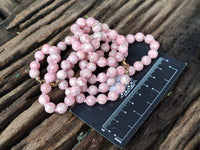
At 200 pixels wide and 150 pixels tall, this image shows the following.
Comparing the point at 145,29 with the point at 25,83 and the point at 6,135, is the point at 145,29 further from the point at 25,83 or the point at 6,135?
the point at 6,135

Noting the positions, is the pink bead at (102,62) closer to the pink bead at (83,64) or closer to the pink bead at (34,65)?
the pink bead at (83,64)

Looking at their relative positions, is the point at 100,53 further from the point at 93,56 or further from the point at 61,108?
the point at 61,108

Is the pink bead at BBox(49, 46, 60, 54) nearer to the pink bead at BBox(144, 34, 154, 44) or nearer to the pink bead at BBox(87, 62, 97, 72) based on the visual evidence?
the pink bead at BBox(87, 62, 97, 72)

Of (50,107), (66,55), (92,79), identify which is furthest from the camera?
(66,55)

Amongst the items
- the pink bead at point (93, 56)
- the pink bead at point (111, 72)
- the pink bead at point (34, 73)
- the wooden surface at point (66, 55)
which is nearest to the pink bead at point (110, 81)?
the pink bead at point (111, 72)

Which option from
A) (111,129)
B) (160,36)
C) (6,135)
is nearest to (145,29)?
(160,36)

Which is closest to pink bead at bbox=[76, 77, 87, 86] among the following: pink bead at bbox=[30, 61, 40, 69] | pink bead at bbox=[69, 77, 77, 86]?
pink bead at bbox=[69, 77, 77, 86]

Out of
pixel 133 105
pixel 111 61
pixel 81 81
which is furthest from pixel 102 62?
pixel 133 105
